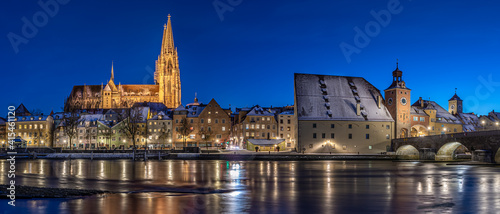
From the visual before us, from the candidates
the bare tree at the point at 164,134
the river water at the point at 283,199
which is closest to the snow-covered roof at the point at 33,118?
the bare tree at the point at 164,134

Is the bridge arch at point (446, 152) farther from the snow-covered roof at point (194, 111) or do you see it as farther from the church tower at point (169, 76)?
the church tower at point (169, 76)

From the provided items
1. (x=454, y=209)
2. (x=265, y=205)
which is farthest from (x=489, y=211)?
(x=265, y=205)

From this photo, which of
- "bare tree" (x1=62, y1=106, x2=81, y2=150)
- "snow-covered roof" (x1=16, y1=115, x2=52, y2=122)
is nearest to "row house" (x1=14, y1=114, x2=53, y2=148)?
"snow-covered roof" (x1=16, y1=115, x2=52, y2=122)

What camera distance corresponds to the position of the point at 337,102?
3430 inches

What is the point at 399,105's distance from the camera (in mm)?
87250

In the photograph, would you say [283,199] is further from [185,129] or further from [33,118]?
[33,118]

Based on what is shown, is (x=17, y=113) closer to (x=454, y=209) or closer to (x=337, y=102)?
(x=337, y=102)

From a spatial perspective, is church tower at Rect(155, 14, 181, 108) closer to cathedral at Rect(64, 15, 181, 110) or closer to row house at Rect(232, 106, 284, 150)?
cathedral at Rect(64, 15, 181, 110)

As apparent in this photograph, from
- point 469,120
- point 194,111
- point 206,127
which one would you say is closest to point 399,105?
point 206,127

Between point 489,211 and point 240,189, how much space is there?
1363cm

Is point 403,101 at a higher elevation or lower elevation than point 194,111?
higher

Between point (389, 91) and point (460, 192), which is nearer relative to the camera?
point (460, 192)

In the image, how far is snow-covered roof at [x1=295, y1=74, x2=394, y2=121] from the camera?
8431 cm

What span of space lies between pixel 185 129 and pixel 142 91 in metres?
101
